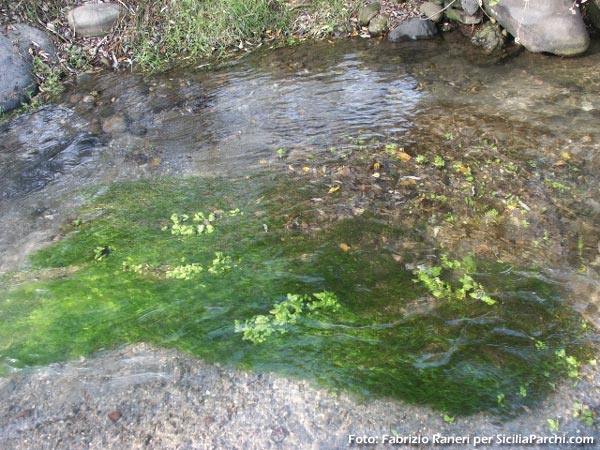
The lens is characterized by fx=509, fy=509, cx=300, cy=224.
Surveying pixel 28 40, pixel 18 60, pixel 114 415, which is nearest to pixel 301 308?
pixel 114 415

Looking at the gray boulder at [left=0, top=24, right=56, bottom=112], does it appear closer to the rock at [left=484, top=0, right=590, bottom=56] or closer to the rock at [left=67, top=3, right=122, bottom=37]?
the rock at [left=67, top=3, right=122, bottom=37]

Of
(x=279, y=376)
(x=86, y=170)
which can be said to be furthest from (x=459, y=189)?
(x=86, y=170)

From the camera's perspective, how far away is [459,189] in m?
4.91

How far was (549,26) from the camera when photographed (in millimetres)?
7199

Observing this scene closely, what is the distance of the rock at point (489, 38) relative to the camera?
772cm

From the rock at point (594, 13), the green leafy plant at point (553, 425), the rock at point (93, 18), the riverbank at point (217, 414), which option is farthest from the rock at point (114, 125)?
the rock at point (594, 13)

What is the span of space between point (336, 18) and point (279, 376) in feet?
23.9

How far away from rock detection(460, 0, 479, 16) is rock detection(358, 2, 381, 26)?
1.47 metres

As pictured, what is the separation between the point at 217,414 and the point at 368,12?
25.1 ft

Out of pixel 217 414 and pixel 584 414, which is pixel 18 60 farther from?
pixel 584 414

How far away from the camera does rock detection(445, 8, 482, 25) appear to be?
8117 mm

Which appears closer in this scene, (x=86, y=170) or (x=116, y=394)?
(x=116, y=394)

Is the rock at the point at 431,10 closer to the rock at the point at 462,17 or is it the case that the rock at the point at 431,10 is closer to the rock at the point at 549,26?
the rock at the point at 462,17

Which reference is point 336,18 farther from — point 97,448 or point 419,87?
point 97,448
